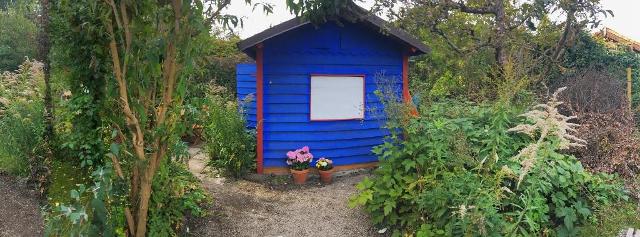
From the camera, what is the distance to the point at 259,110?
21.2ft

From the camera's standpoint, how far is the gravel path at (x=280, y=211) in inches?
175

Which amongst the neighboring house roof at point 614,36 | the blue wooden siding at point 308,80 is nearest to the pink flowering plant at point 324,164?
the blue wooden siding at point 308,80

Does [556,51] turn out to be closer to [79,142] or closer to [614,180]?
[614,180]

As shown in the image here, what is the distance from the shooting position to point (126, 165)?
127 inches

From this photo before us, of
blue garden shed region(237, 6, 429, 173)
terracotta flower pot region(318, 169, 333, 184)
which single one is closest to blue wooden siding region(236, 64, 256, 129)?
blue garden shed region(237, 6, 429, 173)

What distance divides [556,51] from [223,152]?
5477 millimetres

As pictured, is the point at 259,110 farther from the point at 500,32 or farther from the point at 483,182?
the point at 500,32

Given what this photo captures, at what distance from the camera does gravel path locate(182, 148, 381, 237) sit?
14.6 feet

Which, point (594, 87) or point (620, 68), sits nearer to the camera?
point (594, 87)

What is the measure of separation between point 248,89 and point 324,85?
1869mm

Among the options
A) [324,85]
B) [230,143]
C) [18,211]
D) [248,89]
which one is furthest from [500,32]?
[18,211]

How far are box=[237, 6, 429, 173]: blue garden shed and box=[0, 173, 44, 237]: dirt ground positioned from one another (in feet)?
9.72

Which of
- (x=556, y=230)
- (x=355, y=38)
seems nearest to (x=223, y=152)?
(x=355, y=38)

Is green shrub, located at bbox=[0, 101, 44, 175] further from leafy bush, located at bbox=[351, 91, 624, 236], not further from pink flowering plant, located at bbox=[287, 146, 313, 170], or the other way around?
leafy bush, located at bbox=[351, 91, 624, 236]
